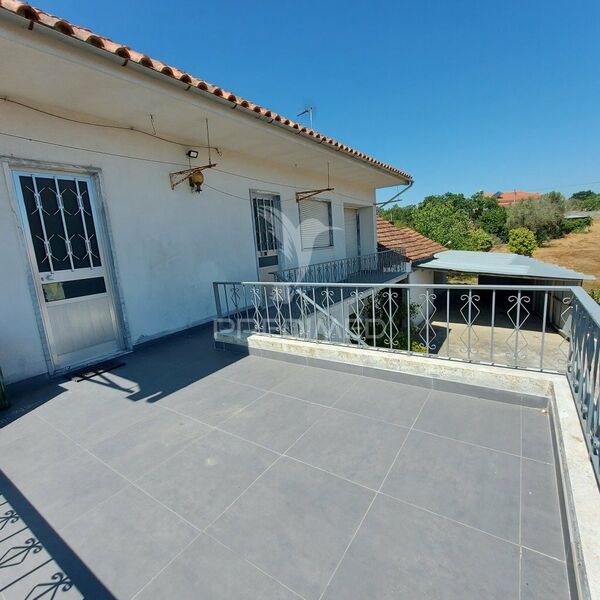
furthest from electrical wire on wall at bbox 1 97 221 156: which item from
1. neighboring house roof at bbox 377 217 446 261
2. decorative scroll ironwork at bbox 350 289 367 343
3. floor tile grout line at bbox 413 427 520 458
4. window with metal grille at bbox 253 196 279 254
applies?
neighboring house roof at bbox 377 217 446 261

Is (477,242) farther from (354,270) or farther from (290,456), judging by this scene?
(290,456)

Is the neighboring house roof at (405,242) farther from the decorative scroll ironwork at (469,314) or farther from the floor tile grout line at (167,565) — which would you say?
the floor tile grout line at (167,565)

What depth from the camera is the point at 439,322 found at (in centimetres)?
1402

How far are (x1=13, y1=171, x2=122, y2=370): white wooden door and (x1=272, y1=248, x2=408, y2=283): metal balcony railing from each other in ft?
10.1

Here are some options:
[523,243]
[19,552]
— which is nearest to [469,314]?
[19,552]

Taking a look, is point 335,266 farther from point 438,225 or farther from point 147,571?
point 438,225

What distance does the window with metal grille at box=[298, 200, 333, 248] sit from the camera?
7891 millimetres

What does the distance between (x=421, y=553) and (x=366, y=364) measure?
74.2 inches

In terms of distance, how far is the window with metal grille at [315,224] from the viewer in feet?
25.9

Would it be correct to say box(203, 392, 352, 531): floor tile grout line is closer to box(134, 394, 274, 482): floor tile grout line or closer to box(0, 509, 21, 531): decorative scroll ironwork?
box(134, 394, 274, 482): floor tile grout line

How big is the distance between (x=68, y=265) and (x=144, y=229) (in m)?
1.09

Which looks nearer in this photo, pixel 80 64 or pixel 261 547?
pixel 261 547

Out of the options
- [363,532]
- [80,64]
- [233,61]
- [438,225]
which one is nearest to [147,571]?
[363,532]

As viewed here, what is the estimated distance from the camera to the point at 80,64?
2.61 meters
